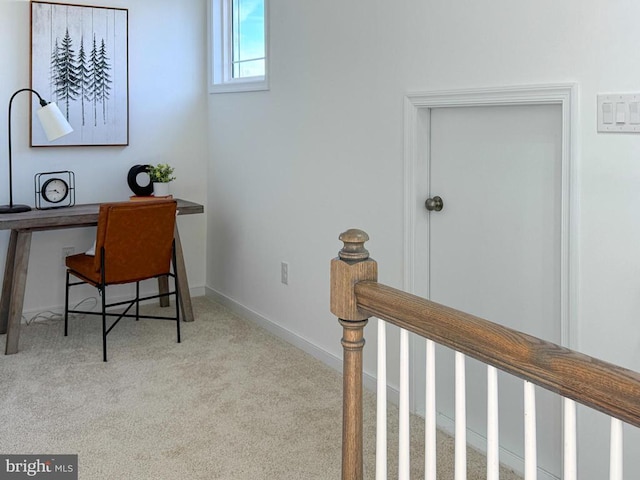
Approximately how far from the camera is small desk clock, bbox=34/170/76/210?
4.13 metres

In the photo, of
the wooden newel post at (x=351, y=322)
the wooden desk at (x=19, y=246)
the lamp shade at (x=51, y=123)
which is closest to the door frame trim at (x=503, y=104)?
the wooden newel post at (x=351, y=322)

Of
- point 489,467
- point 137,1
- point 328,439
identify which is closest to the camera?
point 489,467

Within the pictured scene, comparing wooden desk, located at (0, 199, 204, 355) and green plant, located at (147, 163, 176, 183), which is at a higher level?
green plant, located at (147, 163, 176, 183)

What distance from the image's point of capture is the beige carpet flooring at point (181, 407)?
8.38 feet

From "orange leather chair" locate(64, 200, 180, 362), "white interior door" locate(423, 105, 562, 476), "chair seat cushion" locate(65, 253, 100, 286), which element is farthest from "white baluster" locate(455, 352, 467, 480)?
"chair seat cushion" locate(65, 253, 100, 286)

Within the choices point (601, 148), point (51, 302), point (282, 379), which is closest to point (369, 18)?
point (601, 148)

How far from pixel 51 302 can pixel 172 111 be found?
1.53 meters

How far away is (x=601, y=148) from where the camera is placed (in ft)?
6.95

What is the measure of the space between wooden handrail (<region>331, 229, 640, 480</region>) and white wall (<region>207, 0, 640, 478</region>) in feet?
3.42

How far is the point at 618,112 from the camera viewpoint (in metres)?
2.05

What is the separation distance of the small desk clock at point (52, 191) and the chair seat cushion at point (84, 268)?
1.47ft

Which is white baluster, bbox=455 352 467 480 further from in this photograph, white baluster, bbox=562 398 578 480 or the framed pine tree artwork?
the framed pine tree artwork

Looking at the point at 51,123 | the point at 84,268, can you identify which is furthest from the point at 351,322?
the point at 51,123

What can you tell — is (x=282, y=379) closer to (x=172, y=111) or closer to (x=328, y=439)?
(x=328, y=439)
